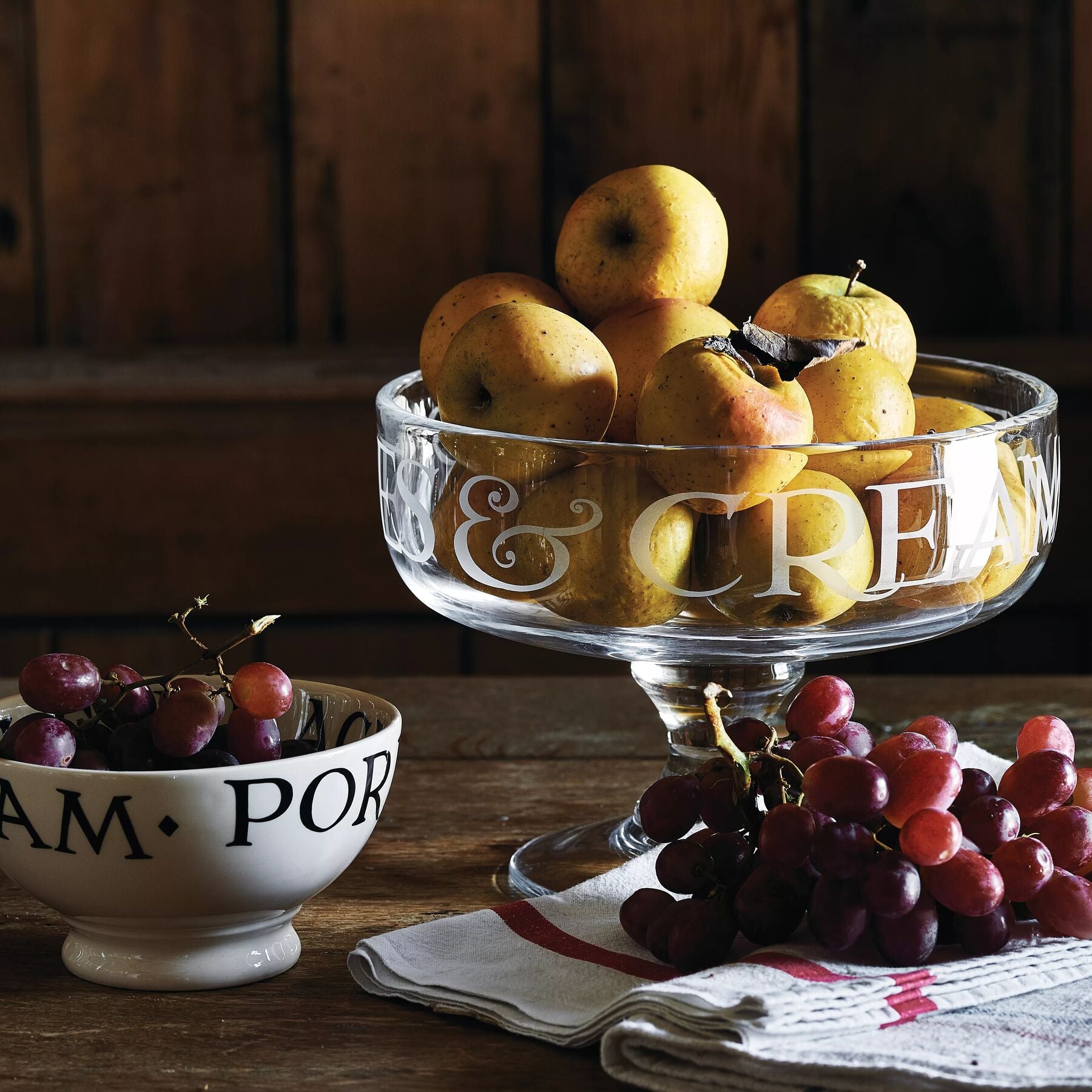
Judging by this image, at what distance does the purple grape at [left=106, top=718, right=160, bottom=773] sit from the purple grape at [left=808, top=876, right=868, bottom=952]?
0.23 metres

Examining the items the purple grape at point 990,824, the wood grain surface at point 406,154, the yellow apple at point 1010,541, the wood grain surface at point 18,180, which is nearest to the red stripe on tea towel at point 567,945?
the purple grape at point 990,824

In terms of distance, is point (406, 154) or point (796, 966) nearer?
point (796, 966)

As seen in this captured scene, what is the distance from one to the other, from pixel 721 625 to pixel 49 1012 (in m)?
0.28

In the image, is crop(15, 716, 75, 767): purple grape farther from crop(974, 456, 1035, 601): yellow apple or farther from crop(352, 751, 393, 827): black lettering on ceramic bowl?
crop(974, 456, 1035, 601): yellow apple

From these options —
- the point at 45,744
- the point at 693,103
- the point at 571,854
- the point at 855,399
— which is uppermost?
the point at 693,103

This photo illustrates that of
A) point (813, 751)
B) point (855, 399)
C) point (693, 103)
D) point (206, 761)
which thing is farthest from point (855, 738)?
point (693, 103)

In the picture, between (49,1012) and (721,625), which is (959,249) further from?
(49,1012)

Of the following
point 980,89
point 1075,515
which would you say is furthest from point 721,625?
point 980,89

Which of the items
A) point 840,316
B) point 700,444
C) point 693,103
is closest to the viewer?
point 700,444

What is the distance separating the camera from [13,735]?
52 centimetres

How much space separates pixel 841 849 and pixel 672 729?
21 cm

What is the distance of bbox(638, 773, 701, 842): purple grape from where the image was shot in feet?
1.76

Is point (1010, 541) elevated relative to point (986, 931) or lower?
elevated

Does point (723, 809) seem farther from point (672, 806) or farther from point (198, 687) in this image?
point (198, 687)
